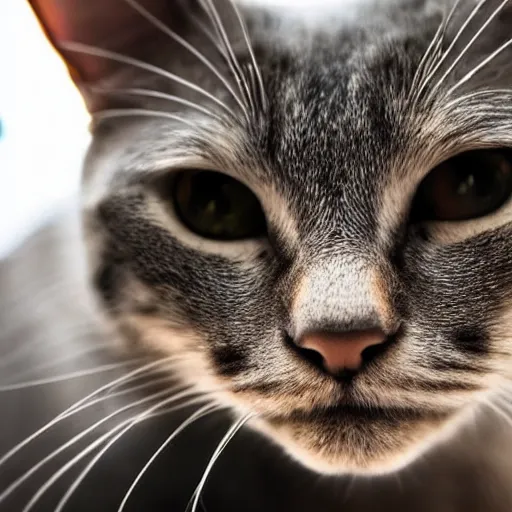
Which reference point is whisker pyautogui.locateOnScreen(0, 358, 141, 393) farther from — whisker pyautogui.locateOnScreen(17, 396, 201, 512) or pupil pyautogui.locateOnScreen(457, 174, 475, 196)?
pupil pyautogui.locateOnScreen(457, 174, 475, 196)

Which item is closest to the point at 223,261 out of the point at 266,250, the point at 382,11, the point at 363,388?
the point at 266,250

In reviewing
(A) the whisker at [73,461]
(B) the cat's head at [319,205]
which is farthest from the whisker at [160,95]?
(A) the whisker at [73,461]

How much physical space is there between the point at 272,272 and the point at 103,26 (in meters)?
0.29

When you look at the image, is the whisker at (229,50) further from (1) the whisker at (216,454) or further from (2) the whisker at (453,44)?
(1) the whisker at (216,454)

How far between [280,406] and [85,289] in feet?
0.87

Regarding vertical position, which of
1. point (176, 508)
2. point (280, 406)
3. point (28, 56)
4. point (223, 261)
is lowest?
point (176, 508)

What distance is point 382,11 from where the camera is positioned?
2.26 ft

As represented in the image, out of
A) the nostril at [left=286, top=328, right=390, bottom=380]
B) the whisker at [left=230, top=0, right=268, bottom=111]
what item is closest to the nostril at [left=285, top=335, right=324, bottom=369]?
the nostril at [left=286, top=328, right=390, bottom=380]

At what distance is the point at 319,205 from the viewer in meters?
0.61

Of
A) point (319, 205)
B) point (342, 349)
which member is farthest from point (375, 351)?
point (319, 205)

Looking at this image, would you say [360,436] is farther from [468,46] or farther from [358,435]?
[468,46]

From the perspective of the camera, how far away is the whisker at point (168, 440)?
690 millimetres

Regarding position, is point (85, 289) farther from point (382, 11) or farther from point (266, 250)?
point (382, 11)

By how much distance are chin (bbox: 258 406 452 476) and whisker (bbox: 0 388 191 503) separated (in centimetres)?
13
